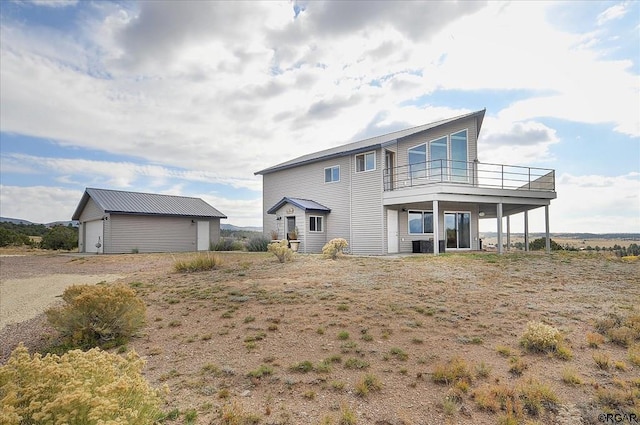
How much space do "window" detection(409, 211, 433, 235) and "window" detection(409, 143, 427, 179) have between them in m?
2.14

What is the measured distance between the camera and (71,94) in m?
14.8

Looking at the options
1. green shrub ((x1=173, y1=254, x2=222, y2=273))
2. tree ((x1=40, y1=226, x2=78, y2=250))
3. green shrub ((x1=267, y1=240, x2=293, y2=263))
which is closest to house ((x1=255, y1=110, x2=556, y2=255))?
green shrub ((x1=267, y1=240, x2=293, y2=263))

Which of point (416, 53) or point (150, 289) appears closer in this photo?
point (150, 289)

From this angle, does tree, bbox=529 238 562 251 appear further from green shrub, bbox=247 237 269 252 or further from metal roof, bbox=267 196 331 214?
green shrub, bbox=247 237 269 252

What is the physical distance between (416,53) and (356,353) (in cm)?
1237

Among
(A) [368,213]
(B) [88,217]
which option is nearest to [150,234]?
(B) [88,217]

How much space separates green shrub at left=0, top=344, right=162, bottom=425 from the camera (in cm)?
223

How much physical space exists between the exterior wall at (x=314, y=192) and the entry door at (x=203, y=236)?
6.40 m

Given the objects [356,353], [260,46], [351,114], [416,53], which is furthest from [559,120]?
[356,353]

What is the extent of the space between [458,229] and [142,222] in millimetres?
21212

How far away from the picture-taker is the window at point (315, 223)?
20.9m

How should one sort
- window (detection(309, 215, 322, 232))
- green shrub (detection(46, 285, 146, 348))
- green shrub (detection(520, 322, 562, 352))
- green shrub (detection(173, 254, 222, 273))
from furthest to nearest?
window (detection(309, 215, 322, 232)) → green shrub (detection(173, 254, 222, 273)) → green shrub (detection(46, 285, 146, 348)) → green shrub (detection(520, 322, 562, 352))

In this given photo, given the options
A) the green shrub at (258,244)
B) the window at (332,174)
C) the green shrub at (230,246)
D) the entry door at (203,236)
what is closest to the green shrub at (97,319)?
the window at (332,174)

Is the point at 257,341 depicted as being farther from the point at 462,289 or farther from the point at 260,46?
the point at 260,46
